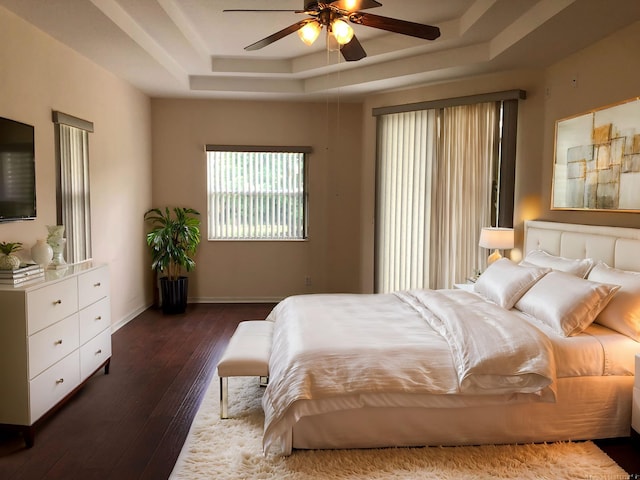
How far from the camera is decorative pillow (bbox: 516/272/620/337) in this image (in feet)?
9.50

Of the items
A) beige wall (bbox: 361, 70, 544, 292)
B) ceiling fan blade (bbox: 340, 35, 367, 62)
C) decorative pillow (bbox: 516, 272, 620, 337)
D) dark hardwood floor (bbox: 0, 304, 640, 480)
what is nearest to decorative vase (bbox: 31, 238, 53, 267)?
dark hardwood floor (bbox: 0, 304, 640, 480)

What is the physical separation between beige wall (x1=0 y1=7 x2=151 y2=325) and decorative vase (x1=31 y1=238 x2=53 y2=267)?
0.19 m

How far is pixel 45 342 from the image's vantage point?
287cm

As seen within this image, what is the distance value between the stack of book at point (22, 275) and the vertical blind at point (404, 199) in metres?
3.88

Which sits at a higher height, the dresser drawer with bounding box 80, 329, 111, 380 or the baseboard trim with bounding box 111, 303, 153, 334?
the dresser drawer with bounding box 80, 329, 111, 380

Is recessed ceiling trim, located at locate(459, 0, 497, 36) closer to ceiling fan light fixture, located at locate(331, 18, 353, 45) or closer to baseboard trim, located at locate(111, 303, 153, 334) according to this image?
ceiling fan light fixture, located at locate(331, 18, 353, 45)

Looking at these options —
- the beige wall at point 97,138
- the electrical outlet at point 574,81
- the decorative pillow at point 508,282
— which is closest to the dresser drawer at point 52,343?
the beige wall at point 97,138

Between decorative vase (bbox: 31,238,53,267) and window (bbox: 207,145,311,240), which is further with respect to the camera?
window (bbox: 207,145,311,240)

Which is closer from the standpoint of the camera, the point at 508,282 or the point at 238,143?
the point at 508,282

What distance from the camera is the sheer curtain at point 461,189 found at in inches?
198

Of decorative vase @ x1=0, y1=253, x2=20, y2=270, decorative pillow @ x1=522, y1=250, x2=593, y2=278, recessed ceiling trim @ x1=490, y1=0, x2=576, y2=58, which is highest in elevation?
recessed ceiling trim @ x1=490, y1=0, x2=576, y2=58

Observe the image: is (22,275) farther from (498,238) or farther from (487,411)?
(498,238)

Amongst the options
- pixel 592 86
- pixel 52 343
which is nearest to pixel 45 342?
pixel 52 343

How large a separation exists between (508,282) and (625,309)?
2.74ft
